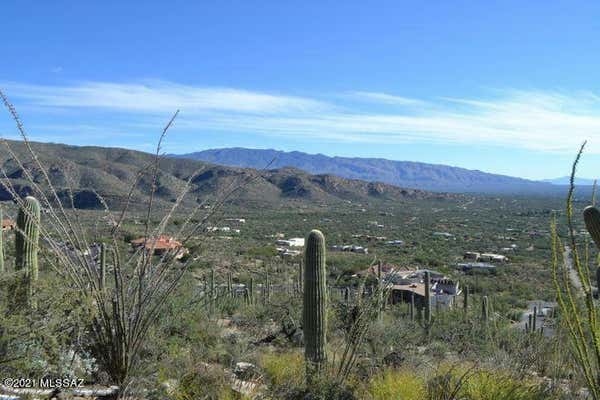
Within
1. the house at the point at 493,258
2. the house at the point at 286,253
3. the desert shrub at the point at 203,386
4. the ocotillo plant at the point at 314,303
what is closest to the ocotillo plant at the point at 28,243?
the desert shrub at the point at 203,386

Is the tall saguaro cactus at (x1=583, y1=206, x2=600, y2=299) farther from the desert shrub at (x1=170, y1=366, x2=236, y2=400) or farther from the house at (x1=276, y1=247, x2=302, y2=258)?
the house at (x1=276, y1=247, x2=302, y2=258)

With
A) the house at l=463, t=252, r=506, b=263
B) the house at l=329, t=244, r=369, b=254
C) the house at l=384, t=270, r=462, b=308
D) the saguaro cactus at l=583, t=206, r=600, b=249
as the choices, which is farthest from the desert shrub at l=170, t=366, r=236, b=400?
the house at l=463, t=252, r=506, b=263

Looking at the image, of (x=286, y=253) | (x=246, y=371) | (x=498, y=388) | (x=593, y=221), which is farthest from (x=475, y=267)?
(x=593, y=221)

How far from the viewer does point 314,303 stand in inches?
281

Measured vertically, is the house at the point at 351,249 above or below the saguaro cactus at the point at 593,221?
below

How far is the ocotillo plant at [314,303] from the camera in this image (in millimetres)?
6946

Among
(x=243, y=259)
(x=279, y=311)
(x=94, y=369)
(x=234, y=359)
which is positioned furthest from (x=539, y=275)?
(x=94, y=369)

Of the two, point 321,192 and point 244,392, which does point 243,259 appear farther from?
point 321,192

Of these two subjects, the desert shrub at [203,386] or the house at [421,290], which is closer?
the desert shrub at [203,386]

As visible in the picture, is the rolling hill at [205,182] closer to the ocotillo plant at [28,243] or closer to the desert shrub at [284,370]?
the ocotillo plant at [28,243]

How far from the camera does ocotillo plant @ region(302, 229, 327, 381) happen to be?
695cm

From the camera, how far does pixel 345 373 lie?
20.3 feet

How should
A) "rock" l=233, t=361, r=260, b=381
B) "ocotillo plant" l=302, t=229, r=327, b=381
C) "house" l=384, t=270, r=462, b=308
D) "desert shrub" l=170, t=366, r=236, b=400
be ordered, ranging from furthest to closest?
"house" l=384, t=270, r=462, b=308 → "ocotillo plant" l=302, t=229, r=327, b=381 → "rock" l=233, t=361, r=260, b=381 → "desert shrub" l=170, t=366, r=236, b=400

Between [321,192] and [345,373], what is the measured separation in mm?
114248
